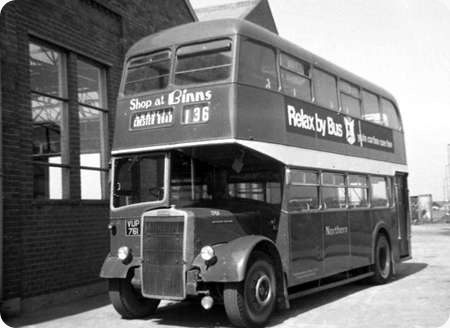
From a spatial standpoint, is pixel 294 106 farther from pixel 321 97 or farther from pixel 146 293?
pixel 146 293

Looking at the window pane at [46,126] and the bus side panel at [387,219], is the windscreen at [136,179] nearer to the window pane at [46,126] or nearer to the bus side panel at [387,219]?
the window pane at [46,126]

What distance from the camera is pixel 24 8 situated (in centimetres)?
910

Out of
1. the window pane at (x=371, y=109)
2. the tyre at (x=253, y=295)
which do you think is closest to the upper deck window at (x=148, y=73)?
the tyre at (x=253, y=295)

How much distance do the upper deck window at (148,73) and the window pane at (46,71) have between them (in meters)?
1.85

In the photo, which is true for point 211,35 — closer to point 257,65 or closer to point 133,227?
point 257,65

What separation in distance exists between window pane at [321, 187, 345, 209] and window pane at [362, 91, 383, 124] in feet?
6.87

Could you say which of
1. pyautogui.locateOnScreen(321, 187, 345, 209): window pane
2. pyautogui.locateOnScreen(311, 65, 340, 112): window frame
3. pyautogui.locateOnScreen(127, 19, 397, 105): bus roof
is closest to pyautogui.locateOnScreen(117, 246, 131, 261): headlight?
pyautogui.locateOnScreen(127, 19, 397, 105): bus roof

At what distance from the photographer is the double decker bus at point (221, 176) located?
7.31 meters

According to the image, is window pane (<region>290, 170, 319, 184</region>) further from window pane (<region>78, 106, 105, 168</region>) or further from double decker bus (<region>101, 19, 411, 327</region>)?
window pane (<region>78, 106, 105, 168</region>)

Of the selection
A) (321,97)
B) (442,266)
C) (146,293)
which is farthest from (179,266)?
(442,266)

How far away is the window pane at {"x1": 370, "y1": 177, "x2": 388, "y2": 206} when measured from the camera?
1145 centimetres

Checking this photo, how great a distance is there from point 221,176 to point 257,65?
1656mm

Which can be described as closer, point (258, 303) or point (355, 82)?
point (258, 303)

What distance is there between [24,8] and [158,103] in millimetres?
2984
